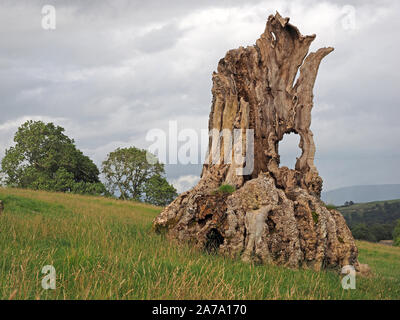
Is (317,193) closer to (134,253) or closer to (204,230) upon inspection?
(204,230)

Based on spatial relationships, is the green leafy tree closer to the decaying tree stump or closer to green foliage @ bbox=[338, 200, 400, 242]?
the decaying tree stump

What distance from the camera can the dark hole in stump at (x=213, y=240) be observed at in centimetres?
1123

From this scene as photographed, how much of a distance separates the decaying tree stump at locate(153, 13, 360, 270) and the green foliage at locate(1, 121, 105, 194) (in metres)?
31.9

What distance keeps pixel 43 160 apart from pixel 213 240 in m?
36.4

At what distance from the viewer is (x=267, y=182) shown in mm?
12125

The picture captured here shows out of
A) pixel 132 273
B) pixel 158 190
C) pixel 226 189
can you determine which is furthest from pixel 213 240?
pixel 158 190

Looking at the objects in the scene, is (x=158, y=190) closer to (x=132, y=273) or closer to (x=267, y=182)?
(x=267, y=182)

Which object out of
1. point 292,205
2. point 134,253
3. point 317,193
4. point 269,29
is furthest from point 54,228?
point 269,29

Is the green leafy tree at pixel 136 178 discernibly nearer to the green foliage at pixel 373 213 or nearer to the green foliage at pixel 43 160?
the green foliage at pixel 43 160

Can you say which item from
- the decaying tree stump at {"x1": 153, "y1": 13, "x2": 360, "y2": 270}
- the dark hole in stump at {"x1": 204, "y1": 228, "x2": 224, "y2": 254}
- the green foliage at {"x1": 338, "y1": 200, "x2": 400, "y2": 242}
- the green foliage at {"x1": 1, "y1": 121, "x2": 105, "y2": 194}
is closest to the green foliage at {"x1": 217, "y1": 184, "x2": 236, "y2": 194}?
the decaying tree stump at {"x1": 153, "y1": 13, "x2": 360, "y2": 270}

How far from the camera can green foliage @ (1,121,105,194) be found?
41.7 metres

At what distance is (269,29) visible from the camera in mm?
15016

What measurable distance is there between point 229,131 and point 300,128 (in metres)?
3.11

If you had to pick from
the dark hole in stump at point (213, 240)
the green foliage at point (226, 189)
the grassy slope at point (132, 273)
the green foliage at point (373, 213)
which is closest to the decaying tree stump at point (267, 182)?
the dark hole in stump at point (213, 240)
